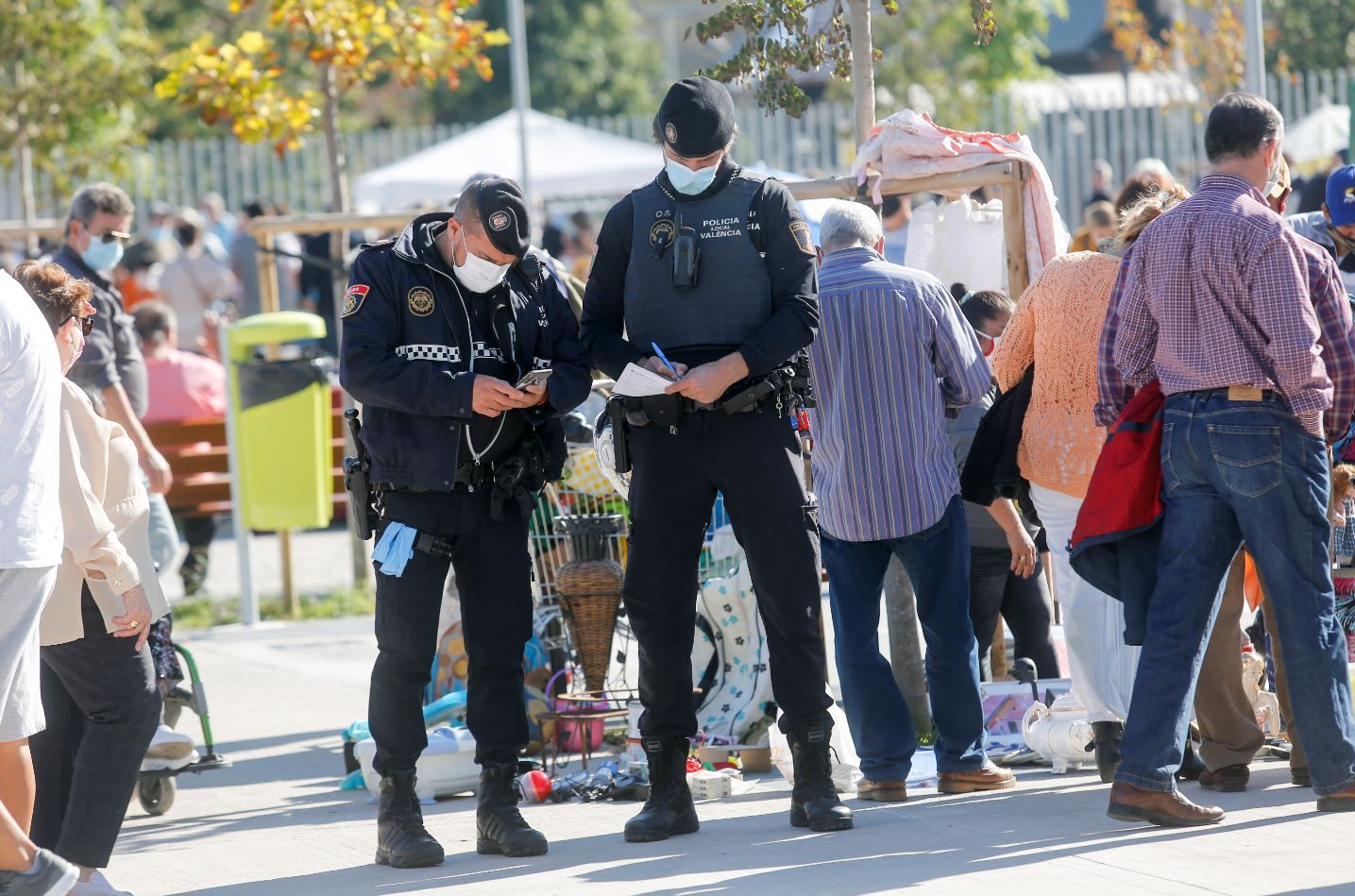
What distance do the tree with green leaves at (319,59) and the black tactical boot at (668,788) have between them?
6.72 m

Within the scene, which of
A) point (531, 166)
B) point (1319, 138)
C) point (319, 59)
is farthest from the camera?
point (1319, 138)

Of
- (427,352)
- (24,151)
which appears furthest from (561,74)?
(427,352)

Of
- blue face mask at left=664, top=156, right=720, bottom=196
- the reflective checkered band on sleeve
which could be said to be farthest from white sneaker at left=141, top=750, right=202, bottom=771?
blue face mask at left=664, top=156, right=720, bottom=196

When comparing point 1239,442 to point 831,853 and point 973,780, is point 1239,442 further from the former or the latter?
point 831,853

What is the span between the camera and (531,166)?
18516mm

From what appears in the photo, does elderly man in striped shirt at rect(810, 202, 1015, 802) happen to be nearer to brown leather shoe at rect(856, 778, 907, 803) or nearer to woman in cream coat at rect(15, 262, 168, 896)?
brown leather shoe at rect(856, 778, 907, 803)

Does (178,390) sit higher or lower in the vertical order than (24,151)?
A: lower

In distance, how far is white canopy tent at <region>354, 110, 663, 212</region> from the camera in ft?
60.3

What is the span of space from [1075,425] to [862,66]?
2.10 m

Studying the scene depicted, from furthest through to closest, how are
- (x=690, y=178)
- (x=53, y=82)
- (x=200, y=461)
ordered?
1. (x=53, y=82)
2. (x=200, y=461)
3. (x=690, y=178)

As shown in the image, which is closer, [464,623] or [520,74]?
[464,623]

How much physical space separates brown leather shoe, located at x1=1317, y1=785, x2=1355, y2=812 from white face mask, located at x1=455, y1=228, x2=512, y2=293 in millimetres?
2899

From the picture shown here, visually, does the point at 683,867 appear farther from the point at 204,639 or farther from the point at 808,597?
the point at 204,639

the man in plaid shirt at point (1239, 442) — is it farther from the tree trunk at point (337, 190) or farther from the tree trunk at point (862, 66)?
the tree trunk at point (337, 190)
